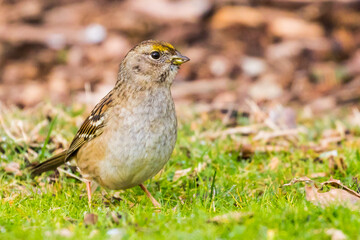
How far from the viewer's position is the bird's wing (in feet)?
16.1

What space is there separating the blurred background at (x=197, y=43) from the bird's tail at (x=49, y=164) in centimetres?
399

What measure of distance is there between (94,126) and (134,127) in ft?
1.76

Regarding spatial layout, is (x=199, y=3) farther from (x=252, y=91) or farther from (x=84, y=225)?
(x=84, y=225)

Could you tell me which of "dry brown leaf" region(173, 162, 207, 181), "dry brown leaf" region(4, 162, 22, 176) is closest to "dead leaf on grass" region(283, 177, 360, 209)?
"dry brown leaf" region(173, 162, 207, 181)

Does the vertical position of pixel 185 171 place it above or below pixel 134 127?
below

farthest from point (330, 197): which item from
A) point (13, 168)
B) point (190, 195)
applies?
point (13, 168)

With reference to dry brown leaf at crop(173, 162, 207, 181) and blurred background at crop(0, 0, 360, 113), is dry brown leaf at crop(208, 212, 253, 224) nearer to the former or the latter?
dry brown leaf at crop(173, 162, 207, 181)

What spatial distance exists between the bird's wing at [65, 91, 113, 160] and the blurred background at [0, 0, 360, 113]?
13.5 ft

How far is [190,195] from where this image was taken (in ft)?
16.5

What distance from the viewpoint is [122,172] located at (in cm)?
465

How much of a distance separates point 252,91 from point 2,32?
4417 mm

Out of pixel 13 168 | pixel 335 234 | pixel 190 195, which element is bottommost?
pixel 190 195

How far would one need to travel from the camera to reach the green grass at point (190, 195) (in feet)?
11.7

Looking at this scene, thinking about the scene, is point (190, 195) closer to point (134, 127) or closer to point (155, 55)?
point (134, 127)
